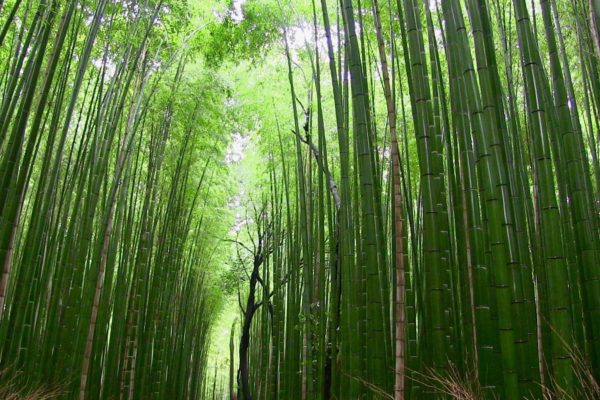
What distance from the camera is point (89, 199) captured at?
2.75 m

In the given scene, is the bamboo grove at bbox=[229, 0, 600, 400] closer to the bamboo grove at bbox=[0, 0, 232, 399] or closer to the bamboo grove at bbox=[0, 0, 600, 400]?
the bamboo grove at bbox=[0, 0, 600, 400]

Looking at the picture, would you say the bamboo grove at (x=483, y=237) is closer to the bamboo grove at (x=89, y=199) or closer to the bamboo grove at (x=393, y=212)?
the bamboo grove at (x=393, y=212)

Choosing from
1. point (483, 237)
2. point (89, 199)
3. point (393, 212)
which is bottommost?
point (483, 237)

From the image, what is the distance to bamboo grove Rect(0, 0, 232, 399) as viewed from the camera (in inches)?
89.3

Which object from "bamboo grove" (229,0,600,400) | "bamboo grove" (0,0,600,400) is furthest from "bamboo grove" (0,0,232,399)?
"bamboo grove" (229,0,600,400)

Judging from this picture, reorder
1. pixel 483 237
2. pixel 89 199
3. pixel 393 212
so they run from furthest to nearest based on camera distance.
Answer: pixel 89 199 → pixel 393 212 → pixel 483 237

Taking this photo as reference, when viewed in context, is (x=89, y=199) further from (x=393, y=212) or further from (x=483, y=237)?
(x=483, y=237)

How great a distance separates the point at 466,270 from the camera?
1.89 m

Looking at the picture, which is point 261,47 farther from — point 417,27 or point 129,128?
point 417,27

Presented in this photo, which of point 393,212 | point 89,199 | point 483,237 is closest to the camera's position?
point 483,237

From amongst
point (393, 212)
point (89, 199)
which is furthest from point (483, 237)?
point (89, 199)

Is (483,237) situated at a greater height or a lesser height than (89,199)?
lesser

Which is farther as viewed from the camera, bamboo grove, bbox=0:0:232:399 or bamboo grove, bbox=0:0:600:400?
bamboo grove, bbox=0:0:232:399

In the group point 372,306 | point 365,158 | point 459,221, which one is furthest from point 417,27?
point 372,306
